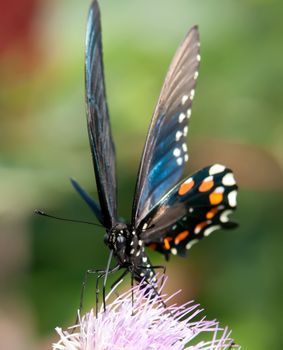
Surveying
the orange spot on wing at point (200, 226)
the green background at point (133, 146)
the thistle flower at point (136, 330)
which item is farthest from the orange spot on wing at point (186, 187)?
the green background at point (133, 146)

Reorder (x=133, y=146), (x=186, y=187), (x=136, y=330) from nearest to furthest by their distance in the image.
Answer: (x=136, y=330) < (x=186, y=187) < (x=133, y=146)

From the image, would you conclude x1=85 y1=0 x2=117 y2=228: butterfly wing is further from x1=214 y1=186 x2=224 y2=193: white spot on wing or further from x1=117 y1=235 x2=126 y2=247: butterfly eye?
x1=214 y1=186 x2=224 y2=193: white spot on wing

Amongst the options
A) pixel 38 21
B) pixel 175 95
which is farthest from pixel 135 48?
pixel 175 95

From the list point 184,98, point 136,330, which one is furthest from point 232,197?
point 136,330

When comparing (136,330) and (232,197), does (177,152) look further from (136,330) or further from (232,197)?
(136,330)

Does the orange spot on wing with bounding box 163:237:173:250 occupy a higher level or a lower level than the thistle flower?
higher

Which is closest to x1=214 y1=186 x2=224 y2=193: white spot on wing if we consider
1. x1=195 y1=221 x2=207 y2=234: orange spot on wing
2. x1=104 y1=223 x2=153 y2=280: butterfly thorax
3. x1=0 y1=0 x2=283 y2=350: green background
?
x1=195 y1=221 x2=207 y2=234: orange spot on wing
